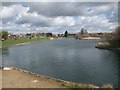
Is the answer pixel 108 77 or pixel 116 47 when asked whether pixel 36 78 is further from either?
pixel 116 47

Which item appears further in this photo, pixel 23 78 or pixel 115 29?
A: pixel 115 29

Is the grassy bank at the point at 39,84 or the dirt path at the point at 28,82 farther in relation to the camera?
the dirt path at the point at 28,82

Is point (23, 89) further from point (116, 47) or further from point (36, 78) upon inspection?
point (116, 47)

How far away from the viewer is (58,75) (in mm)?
35312

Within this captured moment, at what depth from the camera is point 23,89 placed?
2158 centimetres

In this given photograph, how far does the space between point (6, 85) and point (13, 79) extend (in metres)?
3.14

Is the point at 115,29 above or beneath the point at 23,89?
above

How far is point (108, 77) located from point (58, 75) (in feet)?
24.4

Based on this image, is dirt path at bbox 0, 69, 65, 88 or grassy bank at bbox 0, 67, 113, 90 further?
dirt path at bbox 0, 69, 65, 88

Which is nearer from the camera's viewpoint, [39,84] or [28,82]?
[39,84]

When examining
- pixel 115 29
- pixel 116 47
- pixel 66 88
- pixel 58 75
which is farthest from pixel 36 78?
pixel 115 29

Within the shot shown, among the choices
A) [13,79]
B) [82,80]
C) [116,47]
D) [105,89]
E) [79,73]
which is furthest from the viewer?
[116,47]

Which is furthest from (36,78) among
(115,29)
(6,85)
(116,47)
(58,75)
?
(115,29)

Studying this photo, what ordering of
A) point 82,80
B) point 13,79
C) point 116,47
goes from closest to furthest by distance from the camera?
point 13,79 < point 82,80 < point 116,47
